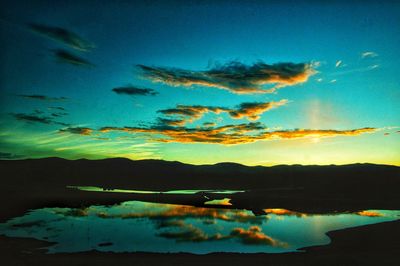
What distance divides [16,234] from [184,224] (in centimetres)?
731

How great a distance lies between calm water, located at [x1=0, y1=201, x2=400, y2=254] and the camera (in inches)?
452

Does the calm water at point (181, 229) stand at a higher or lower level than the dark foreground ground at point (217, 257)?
higher

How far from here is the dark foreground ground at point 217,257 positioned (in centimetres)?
946

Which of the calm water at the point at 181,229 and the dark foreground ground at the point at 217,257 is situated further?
the calm water at the point at 181,229

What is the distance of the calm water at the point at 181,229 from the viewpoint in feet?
37.7

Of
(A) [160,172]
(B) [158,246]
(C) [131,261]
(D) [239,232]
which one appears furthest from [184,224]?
(A) [160,172]

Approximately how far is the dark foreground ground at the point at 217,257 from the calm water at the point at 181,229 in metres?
0.65

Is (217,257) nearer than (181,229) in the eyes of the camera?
Yes

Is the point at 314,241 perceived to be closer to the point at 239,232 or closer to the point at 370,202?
the point at 239,232

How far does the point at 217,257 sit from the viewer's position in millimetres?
9984

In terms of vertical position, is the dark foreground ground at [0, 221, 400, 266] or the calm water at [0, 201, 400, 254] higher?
the calm water at [0, 201, 400, 254]

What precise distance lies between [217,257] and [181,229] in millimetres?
4595

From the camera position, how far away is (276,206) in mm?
22719

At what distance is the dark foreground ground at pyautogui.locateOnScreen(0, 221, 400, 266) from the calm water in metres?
0.65
